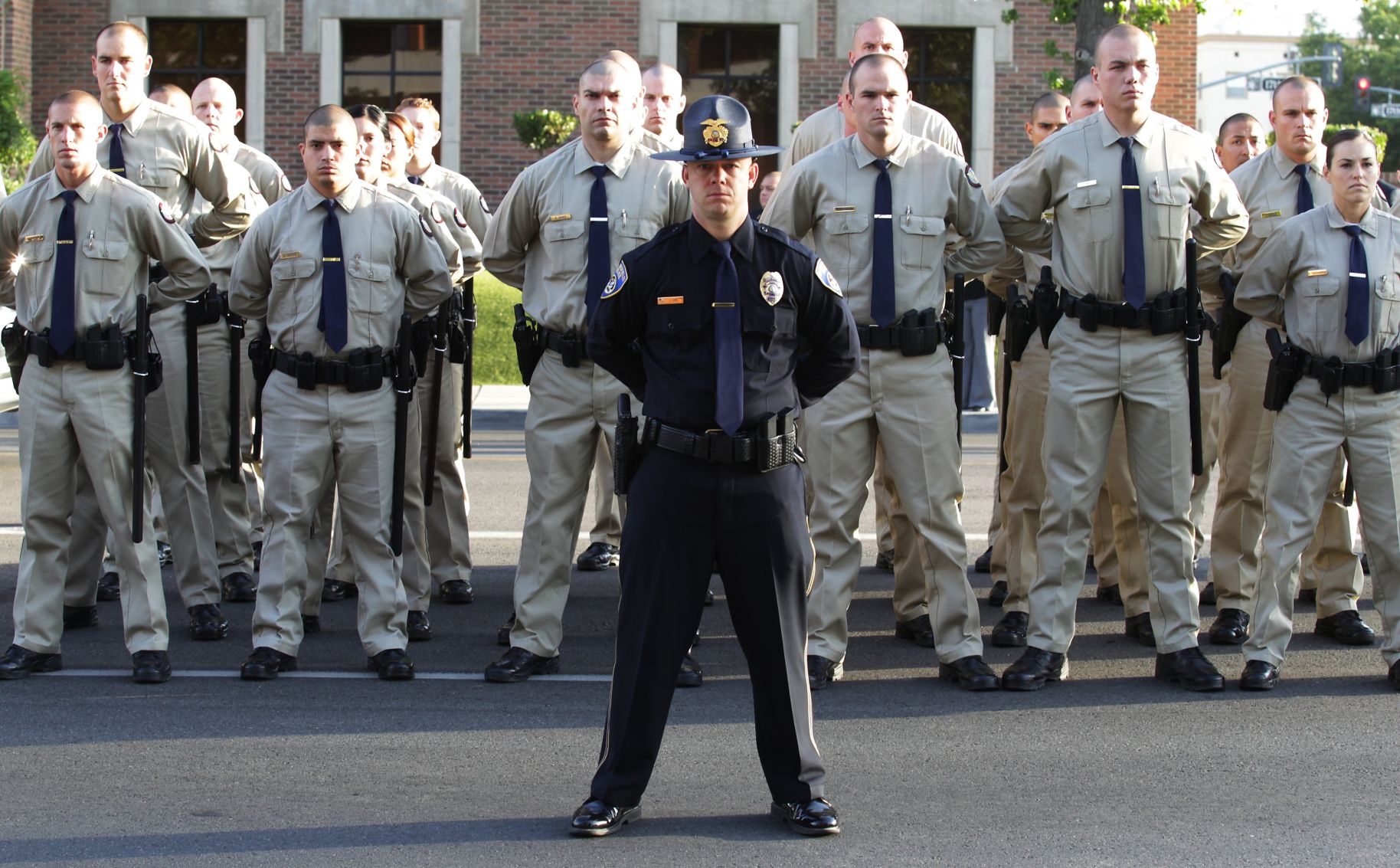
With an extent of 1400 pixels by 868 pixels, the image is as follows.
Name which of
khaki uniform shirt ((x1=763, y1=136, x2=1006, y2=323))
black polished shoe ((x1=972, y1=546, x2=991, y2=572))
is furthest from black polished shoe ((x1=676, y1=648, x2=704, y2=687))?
black polished shoe ((x1=972, y1=546, x2=991, y2=572))

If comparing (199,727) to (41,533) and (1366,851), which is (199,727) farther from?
(1366,851)

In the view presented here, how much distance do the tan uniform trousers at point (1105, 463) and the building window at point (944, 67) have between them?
56.7 ft

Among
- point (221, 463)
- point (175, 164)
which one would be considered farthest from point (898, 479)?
point (175, 164)

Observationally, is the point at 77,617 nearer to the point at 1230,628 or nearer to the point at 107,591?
the point at 107,591

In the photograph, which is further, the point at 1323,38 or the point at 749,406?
the point at 1323,38

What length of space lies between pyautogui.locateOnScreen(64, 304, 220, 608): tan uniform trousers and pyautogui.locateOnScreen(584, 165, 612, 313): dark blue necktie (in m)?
2.28

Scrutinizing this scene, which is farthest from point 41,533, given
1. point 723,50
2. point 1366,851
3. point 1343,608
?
point 723,50

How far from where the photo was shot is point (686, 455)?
5.27 metres

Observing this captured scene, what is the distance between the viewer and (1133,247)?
23.1ft

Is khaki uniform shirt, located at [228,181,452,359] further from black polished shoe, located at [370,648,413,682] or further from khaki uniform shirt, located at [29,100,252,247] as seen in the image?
black polished shoe, located at [370,648,413,682]

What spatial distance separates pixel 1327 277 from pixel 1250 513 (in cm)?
146

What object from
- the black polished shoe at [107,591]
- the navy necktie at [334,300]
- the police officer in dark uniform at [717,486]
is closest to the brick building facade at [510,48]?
the black polished shoe at [107,591]

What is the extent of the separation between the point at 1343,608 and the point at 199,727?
5.16 meters

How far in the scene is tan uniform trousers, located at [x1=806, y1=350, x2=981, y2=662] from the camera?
709 centimetres
